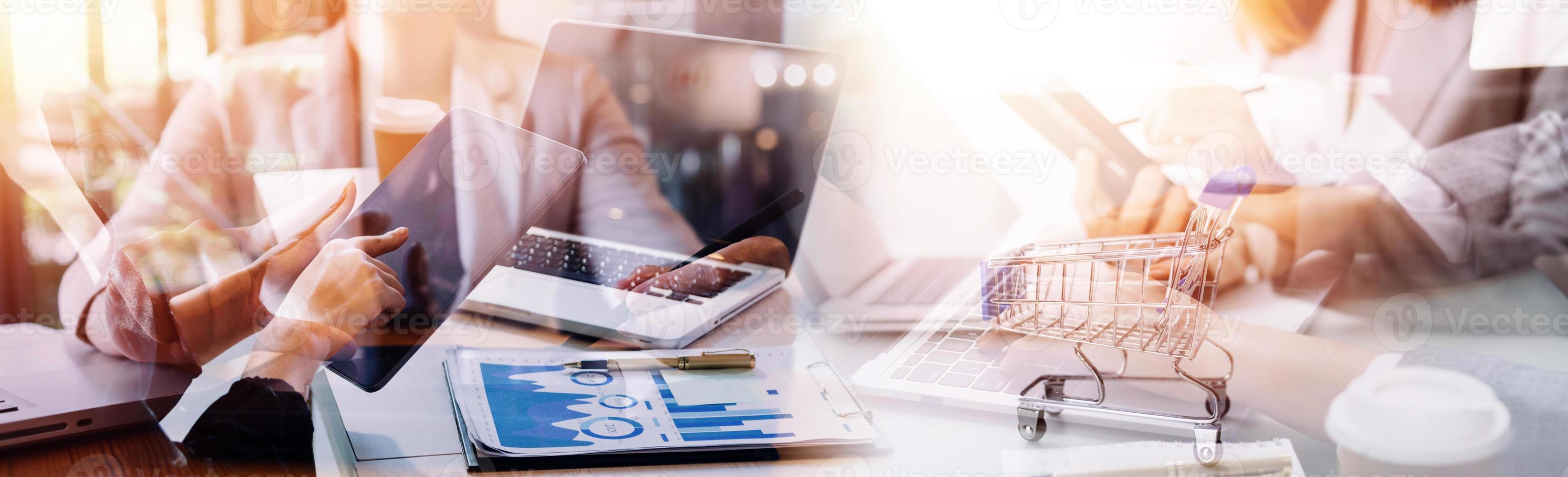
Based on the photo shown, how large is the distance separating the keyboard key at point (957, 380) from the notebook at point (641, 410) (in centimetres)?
7

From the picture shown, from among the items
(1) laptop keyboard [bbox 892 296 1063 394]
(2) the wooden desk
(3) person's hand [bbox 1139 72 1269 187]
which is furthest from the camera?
(3) person's hand [bbox 1139 72 1269 187]

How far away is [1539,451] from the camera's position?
1.63 ft

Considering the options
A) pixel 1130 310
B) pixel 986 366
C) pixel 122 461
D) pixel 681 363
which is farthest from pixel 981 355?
pixel 122 461

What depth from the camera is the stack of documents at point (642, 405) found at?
472mm

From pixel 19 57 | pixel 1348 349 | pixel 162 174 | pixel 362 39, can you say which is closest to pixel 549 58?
pixel 362 39

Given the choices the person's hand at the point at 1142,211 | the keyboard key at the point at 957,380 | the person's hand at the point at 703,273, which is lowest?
the keyboard key at the point at 957,380

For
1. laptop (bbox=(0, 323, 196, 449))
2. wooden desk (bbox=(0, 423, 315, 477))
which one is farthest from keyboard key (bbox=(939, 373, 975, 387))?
laptop (bbox=(0, 323, 196, 449))

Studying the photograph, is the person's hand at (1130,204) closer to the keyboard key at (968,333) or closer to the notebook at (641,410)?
the keyboard key at (968,333)

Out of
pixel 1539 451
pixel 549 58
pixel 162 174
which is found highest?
pixel 549 58

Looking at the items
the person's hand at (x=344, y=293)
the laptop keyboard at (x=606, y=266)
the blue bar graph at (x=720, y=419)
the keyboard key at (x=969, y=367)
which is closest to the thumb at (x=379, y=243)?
the person's hand at (x=344, y=293)

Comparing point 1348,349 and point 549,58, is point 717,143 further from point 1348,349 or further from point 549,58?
point 1348,349

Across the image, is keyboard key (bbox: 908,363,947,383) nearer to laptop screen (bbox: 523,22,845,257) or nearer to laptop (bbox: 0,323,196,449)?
laptop screen (bbox: 523,22,845,257)

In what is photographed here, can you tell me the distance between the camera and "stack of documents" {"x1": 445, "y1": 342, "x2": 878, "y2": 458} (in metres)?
0.47

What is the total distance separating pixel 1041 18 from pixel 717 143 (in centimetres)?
33
